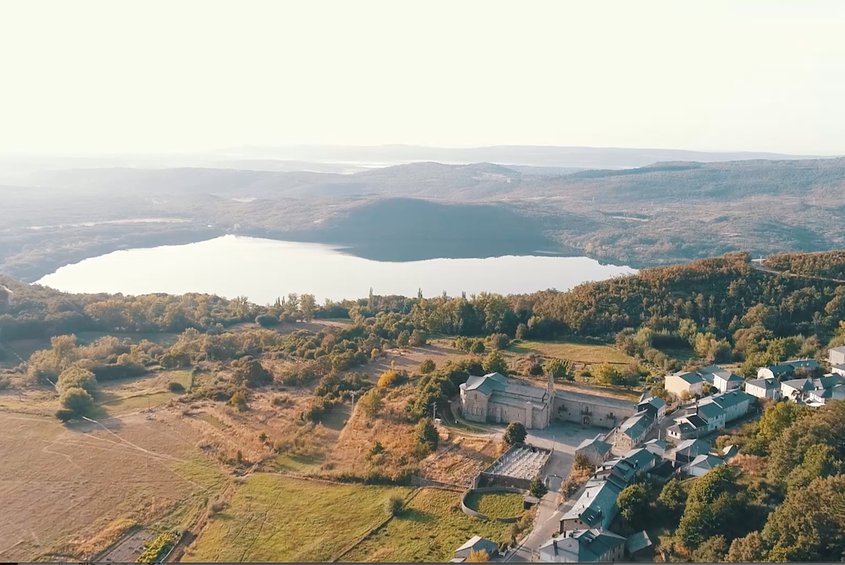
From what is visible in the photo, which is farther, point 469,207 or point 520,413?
point 469,207

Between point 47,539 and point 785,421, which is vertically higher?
point 785,421

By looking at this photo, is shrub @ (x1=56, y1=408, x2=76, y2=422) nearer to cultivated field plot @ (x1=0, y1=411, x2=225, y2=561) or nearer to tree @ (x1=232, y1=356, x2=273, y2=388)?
cultivated field plot @ (x1=0, y1=411, x2=225, y2=561)

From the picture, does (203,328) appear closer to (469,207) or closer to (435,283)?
(435,283)

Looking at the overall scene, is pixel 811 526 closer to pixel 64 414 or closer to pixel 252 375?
pixel 252 375

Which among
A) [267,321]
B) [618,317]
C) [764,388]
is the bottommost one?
[267,321]

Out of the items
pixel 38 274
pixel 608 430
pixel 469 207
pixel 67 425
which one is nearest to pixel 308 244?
pixel 469 207

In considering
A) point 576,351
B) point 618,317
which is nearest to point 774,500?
point 576,351

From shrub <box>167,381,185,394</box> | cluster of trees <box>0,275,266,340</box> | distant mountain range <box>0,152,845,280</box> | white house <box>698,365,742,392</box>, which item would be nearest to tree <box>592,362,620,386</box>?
white house <box>698,365,742,392</box>

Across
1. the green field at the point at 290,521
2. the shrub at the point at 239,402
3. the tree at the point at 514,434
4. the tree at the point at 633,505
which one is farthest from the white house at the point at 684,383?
the shrub at the point at 239,402
